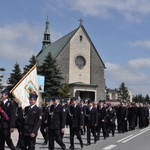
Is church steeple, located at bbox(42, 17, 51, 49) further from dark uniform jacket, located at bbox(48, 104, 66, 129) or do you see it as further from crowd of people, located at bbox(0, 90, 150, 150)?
dark uniform jacket, located at bbox(48, 104, 66, 129)

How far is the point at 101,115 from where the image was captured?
15.0 meters

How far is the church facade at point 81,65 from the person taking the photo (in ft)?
170

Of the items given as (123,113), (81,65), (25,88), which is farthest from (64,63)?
(25,88)

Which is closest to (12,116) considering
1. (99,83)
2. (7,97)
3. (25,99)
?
(7,97)

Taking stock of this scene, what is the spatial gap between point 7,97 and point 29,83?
7.22 metres

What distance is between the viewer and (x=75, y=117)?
36.1ft

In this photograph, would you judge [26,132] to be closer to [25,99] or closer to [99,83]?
[25,99]

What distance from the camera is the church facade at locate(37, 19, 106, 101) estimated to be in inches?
2042

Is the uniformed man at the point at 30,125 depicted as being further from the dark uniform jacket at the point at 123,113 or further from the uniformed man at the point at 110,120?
the dark uniform jacket at the point at 123,113

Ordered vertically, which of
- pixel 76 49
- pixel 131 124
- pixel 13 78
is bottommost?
pixel 131 124

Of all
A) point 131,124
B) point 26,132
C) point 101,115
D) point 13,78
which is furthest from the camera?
point 13,78

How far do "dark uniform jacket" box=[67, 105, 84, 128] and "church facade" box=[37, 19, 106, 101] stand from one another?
39477 millimetres

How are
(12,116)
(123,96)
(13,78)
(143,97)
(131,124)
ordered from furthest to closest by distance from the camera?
1. (143,97)
2. (123,96)
3. (13,78)
4. (131,124)
5. (12,116)

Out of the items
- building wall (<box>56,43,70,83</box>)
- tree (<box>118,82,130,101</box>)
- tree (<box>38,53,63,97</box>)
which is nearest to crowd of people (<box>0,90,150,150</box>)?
tree (<box>38,53,63,97</box>)
